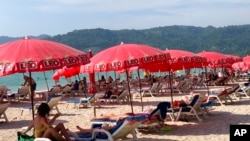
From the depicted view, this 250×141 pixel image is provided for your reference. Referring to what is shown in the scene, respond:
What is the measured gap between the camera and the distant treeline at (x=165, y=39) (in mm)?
140938

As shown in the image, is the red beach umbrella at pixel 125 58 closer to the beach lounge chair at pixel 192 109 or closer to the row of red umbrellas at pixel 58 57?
the row of red umbrellas at pixel 58 57

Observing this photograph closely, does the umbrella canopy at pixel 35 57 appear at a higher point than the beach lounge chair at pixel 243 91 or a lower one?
higher

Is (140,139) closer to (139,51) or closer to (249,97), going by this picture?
(139,51)

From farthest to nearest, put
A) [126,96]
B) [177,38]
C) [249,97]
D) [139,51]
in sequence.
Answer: [177,38]
[126,96]
[249,97]
[139,51]

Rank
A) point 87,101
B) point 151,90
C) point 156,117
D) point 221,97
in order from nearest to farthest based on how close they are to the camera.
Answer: point 156,117 < point 221,97 < point 87,101 < point 151,90

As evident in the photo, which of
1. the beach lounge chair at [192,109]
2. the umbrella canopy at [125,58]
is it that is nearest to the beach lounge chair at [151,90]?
the beach lounge chair at [192,109]

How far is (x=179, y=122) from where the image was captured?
1126 cm

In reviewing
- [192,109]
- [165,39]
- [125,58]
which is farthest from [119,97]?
A: [165,39]

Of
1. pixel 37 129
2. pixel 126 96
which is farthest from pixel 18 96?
pixel 37 129

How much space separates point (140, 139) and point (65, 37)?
446ft

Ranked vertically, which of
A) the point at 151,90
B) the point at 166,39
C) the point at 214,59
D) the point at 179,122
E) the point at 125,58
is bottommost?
the point at 179,122

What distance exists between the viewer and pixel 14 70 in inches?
294

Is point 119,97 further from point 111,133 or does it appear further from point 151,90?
point 111,133

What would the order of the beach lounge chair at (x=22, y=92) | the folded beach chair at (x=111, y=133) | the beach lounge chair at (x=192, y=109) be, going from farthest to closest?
1. the beach lounge chair at (x=22, y=92)
2. the beach lounge chair at (x=192, y=109)
3. the folded beach chair at (x=111, y=133)
